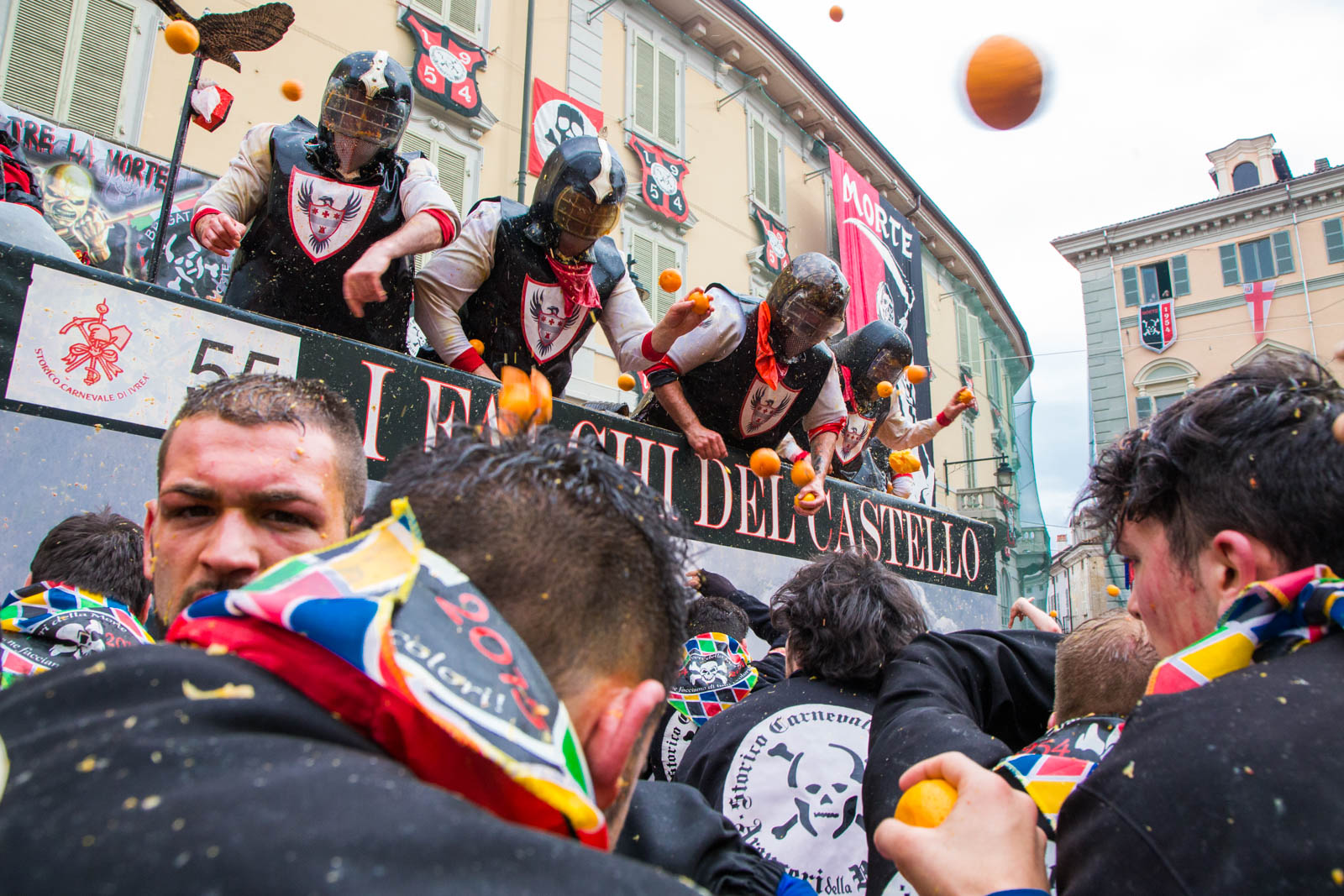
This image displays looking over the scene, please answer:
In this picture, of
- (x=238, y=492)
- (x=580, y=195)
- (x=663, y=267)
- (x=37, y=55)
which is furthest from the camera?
(x=663, y=267)

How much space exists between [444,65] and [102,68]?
347 centimetres

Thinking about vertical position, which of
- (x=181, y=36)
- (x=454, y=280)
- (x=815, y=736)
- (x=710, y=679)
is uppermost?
(x=181, y=36)

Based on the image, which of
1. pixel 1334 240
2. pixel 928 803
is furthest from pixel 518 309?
pixel 1334 240

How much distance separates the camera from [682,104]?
518 inches

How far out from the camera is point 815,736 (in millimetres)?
2428

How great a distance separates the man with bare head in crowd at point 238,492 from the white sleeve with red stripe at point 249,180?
2.21 metres

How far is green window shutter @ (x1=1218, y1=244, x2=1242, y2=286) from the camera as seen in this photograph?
81.4 feet

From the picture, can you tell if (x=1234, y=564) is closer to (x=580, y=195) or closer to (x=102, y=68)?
(x=580, y=195)

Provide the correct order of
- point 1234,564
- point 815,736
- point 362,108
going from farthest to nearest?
point 362,108 → point 815,736 → point 1234,564

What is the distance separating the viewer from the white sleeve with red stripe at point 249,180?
142 inches

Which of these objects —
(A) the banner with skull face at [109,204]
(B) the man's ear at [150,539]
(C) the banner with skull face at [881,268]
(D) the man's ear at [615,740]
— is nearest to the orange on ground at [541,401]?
(D) the man's ear at [615,740]

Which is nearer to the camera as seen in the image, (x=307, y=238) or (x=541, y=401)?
(x=541, y=401)

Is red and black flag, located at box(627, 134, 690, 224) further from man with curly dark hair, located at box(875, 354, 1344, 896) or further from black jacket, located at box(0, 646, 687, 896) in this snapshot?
black jacket, located at box(0, 646, 687, 896)

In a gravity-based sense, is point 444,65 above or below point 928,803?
above
